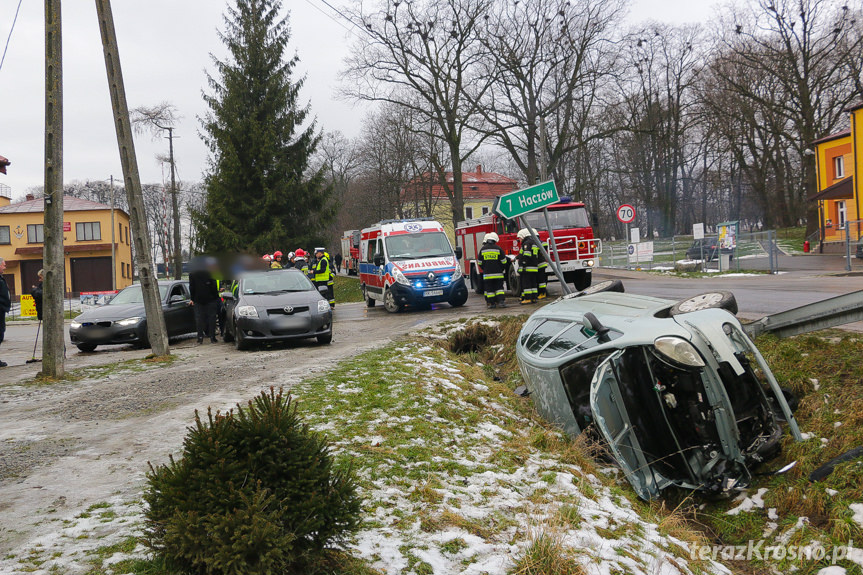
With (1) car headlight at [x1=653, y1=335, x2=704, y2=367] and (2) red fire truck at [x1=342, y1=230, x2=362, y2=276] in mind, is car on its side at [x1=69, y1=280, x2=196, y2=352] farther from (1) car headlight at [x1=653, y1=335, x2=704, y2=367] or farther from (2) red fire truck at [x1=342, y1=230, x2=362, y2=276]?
(2) red fire truck at [x1=342, y1=230, x2=362, y2=276]

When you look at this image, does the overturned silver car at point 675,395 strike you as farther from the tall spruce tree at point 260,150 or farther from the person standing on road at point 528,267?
the tall spruce tree at point 260,150

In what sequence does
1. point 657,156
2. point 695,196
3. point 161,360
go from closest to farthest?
point 161,360 → point 657,156 → point 695,196

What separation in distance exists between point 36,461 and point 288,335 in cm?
A: 695

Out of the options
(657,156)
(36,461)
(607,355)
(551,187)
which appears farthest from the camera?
(657,156)

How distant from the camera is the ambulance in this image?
17.8 m

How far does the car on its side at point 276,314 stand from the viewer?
12.4m

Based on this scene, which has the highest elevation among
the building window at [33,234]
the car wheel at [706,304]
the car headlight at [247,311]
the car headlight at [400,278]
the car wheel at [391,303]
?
the building window at [33,234]

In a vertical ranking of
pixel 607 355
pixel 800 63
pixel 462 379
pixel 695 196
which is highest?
pixel 800 63

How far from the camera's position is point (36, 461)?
18.1 ft

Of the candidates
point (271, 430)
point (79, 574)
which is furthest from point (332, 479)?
point (79, 574)

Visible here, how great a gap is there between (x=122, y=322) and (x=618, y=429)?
11941 millimetres

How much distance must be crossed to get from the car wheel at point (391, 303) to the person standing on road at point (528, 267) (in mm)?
3762

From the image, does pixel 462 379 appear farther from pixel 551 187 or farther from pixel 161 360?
pixel 161 360

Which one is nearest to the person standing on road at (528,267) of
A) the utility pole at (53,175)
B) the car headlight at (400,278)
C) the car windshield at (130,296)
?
the car headlight at (400,278)
